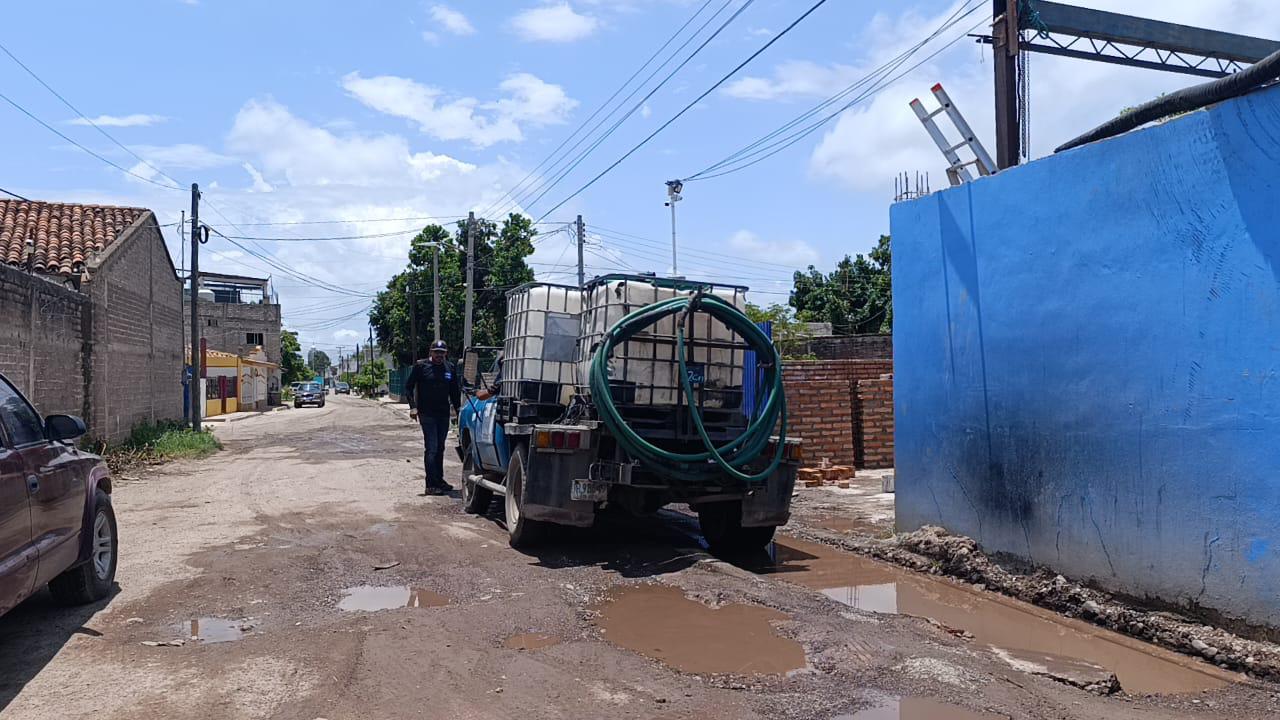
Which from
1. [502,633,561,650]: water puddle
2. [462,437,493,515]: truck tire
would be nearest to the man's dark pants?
[462,437,493,515]: truck tire

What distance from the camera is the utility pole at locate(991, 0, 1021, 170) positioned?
1084 centimetres

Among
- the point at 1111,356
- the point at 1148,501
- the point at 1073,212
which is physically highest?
the point at 1073,212

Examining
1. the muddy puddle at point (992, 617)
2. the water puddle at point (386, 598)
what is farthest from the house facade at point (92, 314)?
the muddy puddle at point (992, 617)

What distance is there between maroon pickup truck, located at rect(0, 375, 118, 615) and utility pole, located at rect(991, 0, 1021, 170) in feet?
31.9

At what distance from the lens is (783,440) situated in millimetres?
7973

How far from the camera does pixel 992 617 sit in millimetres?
6512

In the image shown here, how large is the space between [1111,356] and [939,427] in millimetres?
2097

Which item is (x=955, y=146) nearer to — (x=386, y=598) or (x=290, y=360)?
(x=386, y=598)

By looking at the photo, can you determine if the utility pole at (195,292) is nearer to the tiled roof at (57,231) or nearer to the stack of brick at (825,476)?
the tiled roof at (57,231)

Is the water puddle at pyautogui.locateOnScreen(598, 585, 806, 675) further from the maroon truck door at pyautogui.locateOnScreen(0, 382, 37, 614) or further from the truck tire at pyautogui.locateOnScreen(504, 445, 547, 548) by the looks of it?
the maroon truck door at pyautogui.locateOnScreen(0, 382, 37, 614)

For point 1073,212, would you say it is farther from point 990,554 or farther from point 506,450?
point 506,450

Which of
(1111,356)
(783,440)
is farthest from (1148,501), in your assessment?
(783,440)

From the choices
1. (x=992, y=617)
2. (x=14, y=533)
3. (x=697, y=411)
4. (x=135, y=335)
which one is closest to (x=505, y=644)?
(x=14, y=533)

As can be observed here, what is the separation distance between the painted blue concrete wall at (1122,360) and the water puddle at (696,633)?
2548 mm
